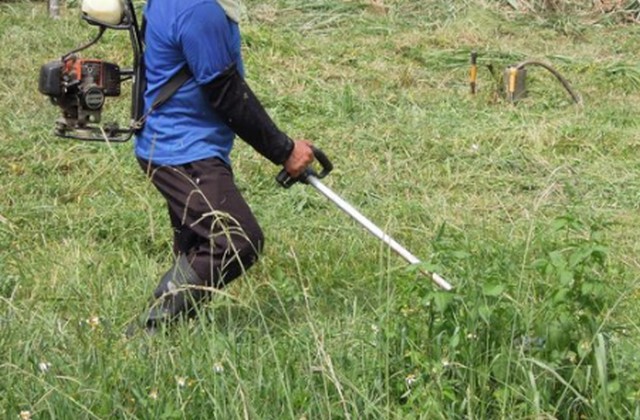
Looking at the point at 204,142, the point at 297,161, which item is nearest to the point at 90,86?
the point at 204,142

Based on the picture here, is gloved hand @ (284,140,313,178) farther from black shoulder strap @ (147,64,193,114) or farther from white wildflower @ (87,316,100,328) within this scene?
white wildflower @ (87,316,100,328)

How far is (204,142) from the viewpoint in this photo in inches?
189

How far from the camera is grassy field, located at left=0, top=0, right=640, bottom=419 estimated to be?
12.3 ft

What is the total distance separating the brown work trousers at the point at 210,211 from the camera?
15.5 ft

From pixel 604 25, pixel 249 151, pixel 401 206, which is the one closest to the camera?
pixel 401 206

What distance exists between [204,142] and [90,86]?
0.48 metres

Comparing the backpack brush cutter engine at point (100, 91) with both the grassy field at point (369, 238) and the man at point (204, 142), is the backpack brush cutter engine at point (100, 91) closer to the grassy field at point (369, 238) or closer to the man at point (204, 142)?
the man at point (204, 142)

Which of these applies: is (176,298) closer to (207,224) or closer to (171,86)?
(207,224)

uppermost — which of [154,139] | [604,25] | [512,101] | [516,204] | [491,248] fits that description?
[154,139]

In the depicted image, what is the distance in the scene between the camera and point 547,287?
13.5ft

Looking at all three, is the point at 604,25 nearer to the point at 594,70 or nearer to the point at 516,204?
the point at 594,70

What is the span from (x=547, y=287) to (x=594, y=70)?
7.38 metres

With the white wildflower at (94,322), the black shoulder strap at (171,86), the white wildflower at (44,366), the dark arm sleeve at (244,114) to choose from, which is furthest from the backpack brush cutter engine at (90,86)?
the white wildflower at (44,366)

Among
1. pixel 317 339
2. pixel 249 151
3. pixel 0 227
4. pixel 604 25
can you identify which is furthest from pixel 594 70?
pixel 317 339
